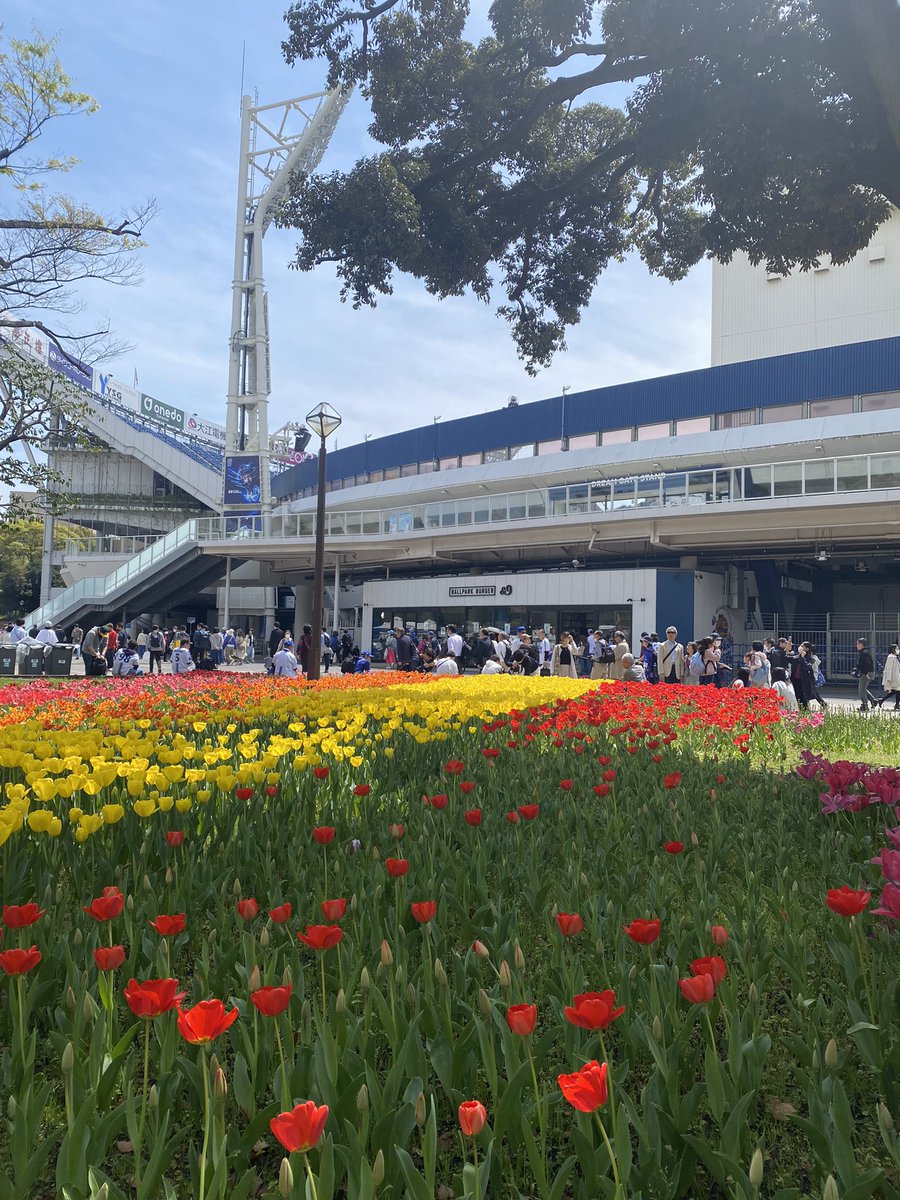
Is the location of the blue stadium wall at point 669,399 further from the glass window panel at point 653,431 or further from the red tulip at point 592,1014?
the red tulip at point 592,1014

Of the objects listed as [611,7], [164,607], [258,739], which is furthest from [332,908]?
[164,607]

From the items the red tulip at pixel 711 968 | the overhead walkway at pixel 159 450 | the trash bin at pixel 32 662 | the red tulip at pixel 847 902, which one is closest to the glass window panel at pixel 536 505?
the trash bin at pixel 32 662

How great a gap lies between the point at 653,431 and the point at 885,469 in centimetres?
1576

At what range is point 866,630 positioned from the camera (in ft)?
98.5

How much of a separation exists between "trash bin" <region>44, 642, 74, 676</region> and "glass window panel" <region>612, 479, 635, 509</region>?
18.7 metres

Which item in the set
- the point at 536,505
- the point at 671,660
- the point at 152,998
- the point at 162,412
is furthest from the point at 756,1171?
the point at 162,412

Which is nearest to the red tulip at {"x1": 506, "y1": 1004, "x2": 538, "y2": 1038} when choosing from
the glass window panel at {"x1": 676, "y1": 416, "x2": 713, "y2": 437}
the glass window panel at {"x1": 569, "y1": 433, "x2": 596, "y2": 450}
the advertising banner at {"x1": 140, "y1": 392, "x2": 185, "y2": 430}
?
the glass window panel at {"x1": 676, "y1": 416, "x2": 713, "y2": 437}

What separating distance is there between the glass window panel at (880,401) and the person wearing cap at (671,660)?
660 inches

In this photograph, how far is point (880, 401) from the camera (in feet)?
111

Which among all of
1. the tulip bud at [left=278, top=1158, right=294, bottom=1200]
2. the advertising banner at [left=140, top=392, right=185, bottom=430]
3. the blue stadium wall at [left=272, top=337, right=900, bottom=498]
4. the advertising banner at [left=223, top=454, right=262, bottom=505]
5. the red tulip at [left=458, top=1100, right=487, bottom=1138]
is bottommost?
the tulip bud at [left=278, top=1158, right=294, bottom=1200]

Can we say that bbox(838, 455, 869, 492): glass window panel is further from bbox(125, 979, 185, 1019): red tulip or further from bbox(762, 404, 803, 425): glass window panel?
bbox(125, 979, 185, 1019): red tulip

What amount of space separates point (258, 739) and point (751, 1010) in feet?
17.9

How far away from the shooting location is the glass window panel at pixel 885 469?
969 inches

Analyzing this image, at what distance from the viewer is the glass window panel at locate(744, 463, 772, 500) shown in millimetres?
26672
